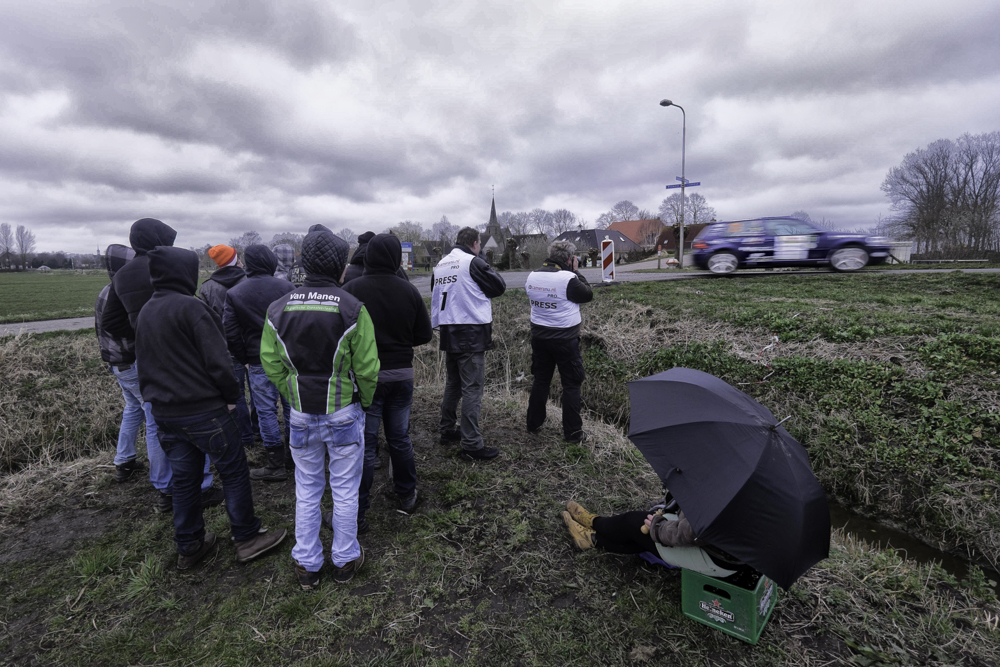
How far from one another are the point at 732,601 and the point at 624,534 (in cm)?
67

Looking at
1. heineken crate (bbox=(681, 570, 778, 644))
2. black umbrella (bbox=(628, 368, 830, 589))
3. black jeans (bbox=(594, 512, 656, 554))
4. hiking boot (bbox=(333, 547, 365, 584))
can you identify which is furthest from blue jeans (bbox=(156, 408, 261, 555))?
heineken crate (bbox=(681, 570, 778, 644))

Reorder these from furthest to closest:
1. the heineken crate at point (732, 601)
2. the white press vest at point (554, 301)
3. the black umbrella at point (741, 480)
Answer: the white press vest at point (554, 301) < the heineken crate at point (732, 601) < the black umbrella at point (741, 480)

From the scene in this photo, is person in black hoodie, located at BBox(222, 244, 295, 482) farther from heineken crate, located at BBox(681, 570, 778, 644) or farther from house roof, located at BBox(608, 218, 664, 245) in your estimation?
house roof, located at BBox(608, 218, 664, 245)

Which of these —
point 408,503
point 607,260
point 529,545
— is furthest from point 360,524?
point 607,260

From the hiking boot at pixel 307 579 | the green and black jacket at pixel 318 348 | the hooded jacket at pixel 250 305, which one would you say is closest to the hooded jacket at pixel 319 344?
the green and black jacket at pixel 318 348

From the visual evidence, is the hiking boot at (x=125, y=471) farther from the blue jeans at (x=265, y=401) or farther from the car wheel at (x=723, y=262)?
the car wheel at (x=723, y=262)

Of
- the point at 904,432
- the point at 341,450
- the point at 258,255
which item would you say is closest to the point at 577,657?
the point at 341,450

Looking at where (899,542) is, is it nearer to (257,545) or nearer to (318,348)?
(318,348)

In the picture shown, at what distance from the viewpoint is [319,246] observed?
2.64m

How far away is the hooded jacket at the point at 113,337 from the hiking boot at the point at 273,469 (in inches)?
53.9

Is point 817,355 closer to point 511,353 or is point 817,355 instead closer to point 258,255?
point 511,353

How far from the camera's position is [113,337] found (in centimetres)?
362

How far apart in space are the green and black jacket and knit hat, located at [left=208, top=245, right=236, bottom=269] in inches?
90.4

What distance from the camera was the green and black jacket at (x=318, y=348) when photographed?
2449 mm
